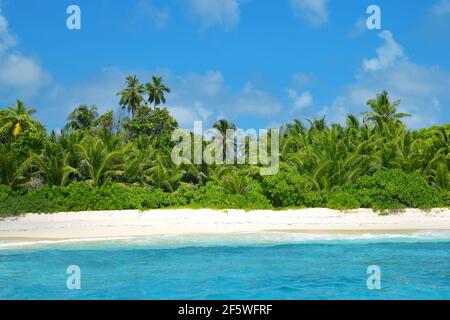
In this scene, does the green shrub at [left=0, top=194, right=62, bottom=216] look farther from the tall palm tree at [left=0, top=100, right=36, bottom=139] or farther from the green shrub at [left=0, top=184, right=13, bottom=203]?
the tall palm tree at [left=0, top=100, right=36, bottom=139]

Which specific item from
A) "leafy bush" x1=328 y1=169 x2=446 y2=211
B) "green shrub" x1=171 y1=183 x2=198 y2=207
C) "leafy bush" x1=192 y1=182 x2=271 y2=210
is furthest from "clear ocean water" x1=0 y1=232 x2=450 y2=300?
"green shrub" x1=171 y1=183 x2=198 y2=207

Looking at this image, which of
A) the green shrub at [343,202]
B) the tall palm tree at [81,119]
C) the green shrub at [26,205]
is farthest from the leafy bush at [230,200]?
the tall palm tree at [81,119]

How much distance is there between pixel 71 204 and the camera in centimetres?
1847

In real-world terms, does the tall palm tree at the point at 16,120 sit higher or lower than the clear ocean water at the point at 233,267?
higher

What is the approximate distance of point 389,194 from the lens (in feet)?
65.0

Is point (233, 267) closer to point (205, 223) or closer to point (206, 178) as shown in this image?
point (205, 223)

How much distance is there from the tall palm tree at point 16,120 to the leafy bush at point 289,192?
766 inches

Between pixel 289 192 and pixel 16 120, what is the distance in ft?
70.5

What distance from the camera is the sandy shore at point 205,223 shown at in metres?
17.0

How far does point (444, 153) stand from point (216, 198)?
12.2 metres

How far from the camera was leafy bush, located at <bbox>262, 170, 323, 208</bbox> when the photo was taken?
19.8 meters

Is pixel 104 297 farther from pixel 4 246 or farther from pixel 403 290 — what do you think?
pixel 4 246

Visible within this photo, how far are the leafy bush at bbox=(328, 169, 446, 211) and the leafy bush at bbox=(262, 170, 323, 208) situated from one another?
777mm

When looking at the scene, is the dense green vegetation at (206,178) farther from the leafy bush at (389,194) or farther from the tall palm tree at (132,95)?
the tall palm tree at (132,95)
